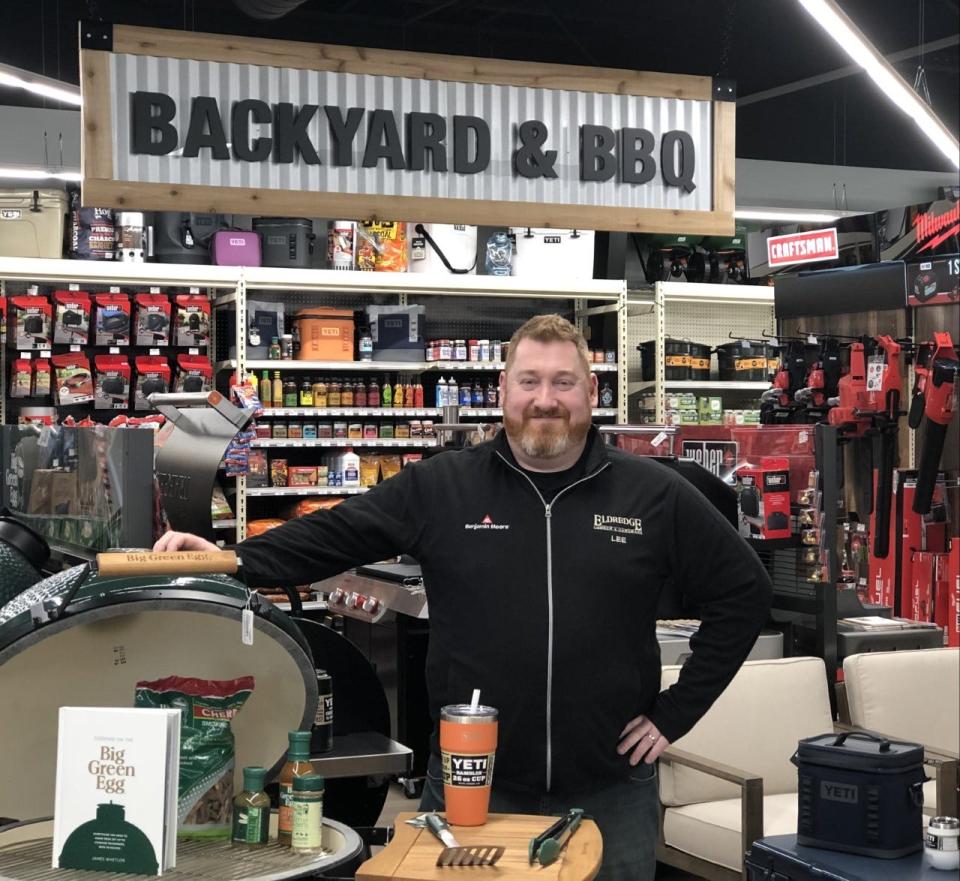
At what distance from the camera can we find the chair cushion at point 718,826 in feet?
13.4

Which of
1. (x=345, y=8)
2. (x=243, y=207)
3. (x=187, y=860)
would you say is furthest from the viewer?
(x=345, y=8)

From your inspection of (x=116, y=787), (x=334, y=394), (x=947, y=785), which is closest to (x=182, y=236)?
(x=334, y=394)

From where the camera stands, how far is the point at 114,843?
1849mm

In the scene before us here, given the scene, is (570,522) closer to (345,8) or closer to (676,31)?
(345,8)

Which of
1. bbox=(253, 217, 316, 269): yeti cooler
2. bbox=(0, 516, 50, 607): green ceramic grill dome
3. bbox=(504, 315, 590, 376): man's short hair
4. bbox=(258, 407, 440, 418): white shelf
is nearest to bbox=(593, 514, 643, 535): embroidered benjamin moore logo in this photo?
bbox=(504, 315, 590, 376): man's short hair

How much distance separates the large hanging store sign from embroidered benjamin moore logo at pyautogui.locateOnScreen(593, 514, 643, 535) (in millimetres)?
2401

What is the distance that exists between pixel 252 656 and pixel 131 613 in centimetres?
20

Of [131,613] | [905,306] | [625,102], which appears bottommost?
[131,613]

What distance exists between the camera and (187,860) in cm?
194

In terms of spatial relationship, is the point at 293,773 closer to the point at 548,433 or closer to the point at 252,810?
the point at 252,810

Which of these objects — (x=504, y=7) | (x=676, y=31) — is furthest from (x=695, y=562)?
(x=676, y=31)

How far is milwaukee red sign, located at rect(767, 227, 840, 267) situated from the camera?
8.62 meters

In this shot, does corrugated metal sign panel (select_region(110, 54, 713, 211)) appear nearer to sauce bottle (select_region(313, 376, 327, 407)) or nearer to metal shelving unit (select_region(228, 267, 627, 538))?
metal shelving unit (select_region(228, 267, 627, 538))

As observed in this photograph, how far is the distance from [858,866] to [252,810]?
196 centimetres
